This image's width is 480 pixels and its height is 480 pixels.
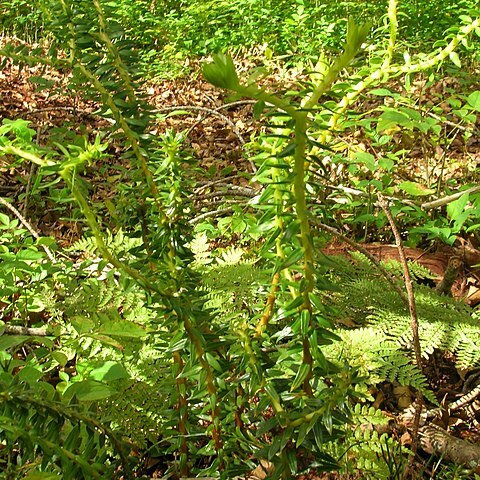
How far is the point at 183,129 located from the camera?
197 inches

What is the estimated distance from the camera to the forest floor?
307 cm

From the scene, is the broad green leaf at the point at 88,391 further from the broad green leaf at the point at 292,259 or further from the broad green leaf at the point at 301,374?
the broad green leaf at the point at 292,259

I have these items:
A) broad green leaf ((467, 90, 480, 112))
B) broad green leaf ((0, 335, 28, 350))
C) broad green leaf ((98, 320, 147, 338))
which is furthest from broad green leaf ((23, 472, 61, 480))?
broad green leaf ((467, 90, 480, 112))

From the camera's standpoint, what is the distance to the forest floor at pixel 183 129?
3069 mm

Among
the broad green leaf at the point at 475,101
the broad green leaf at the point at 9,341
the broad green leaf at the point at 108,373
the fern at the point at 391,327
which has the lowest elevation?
the fern at the point at 391,327

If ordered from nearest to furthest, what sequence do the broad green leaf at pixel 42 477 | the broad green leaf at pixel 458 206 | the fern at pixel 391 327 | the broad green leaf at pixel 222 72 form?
1. the broad green leaf at pixel 222 72
2. the broad green leaf at pixel 42 477
3. the fern at pixel 391 327
4. the broad green leaf at pixel 458 206

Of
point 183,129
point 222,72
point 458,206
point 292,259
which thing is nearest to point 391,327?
point 458,206

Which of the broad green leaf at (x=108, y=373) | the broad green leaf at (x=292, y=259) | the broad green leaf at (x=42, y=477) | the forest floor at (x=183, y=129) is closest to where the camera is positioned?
the broad green leaf at (x=292, y=259)

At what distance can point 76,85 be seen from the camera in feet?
4.89

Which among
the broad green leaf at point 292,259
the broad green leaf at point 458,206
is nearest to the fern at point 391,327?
the broad green leaf at point 458,206

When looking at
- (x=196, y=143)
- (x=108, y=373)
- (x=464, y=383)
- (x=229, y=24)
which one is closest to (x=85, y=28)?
(x=108, y=373)

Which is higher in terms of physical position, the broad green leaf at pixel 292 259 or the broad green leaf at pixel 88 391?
the broad green leaf at pixel 292 259

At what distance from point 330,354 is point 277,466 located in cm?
64

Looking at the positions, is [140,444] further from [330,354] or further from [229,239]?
[229,239]
